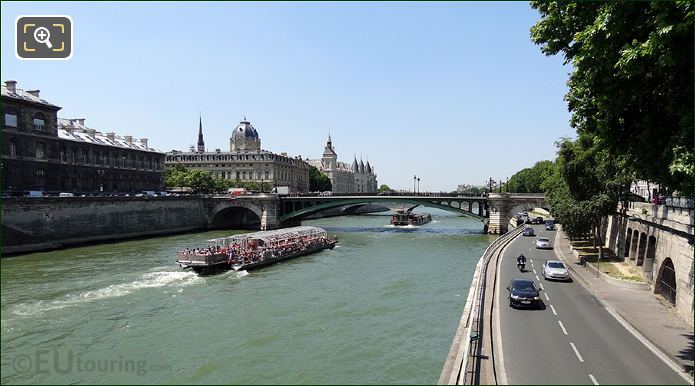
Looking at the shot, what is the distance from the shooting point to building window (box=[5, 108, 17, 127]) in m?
59.8

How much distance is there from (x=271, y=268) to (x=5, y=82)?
4748 cm

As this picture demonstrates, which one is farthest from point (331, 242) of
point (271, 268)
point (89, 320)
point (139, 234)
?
point (89, 320)

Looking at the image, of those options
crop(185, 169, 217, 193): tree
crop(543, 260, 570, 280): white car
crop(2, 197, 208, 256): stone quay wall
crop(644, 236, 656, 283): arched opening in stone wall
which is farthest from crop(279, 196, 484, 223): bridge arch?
crop(644, 236, 656, 283): arched opening in stone wall

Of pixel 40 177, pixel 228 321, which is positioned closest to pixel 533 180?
pixel 40 177

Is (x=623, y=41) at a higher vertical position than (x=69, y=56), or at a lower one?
higher

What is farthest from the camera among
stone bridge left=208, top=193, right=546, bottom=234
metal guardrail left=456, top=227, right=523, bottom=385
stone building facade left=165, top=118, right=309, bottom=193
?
stone building facade left=165, top=118, right=309, bottom=193

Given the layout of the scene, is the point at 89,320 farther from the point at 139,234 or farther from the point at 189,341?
the point at 139,234

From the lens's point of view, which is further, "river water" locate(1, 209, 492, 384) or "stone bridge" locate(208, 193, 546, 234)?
→ "stone bridge" locate(208, 193, 546, 234)

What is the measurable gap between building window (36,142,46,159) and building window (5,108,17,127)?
16.1ft

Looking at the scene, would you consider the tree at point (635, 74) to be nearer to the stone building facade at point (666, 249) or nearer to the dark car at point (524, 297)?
the stone building facade at point (666, 249)

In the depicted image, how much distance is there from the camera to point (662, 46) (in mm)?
15836

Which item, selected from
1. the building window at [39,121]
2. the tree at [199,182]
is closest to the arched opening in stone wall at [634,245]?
the building window at [39,121]

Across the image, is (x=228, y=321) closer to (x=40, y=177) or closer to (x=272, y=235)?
(x=272, y=235)

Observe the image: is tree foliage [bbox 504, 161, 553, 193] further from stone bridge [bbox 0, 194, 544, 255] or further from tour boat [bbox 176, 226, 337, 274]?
tour boat [bbox 176, 226, 337, 274]
